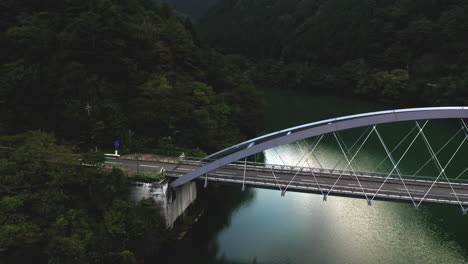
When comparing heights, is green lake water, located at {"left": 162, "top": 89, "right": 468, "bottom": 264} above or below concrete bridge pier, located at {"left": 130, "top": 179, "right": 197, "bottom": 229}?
below

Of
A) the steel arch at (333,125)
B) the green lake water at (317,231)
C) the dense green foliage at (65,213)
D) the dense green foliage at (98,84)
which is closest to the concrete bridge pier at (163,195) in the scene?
the dense green foliage at (65,213)

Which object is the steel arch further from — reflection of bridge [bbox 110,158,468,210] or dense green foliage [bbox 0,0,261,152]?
dense green foliage [bbox 0,0,261,152]

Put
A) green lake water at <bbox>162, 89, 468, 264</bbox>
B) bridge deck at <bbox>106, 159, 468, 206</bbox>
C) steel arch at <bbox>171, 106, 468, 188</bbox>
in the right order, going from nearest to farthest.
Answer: steel arch at <bbox>171, 106, 468, 188</bbox> → bridge deck at <bbox>106, 159, 468, 206</bbox> → green lake water at <bbox>162, 89, 468, 264</bbox>

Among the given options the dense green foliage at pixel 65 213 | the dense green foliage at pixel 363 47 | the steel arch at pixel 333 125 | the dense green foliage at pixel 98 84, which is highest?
the dense green foliage at pixel 363 47

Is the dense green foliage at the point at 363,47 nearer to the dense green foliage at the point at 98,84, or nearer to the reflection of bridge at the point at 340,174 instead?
the reflection of bridge at the point at 340,174

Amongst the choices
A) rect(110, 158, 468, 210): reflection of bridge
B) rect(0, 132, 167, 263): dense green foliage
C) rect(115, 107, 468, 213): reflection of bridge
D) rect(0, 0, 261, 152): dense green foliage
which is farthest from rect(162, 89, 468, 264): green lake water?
rect(0, 0, 261, 152): dense green foliage

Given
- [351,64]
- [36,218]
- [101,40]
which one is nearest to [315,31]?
[351,64]

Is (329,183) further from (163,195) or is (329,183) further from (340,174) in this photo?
(163,195)
